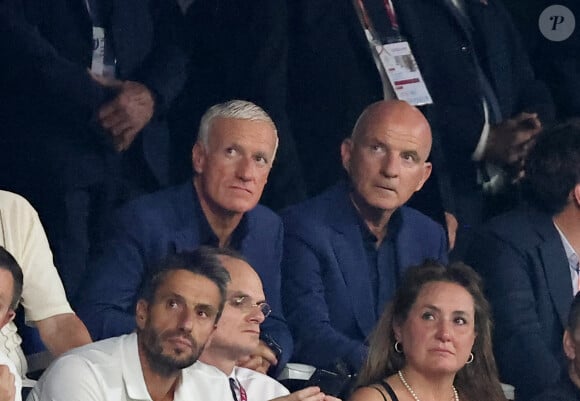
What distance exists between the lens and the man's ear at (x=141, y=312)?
173 inches

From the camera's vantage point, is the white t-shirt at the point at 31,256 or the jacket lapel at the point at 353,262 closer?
the white t-shirt at the point at 31,256

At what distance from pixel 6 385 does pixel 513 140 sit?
234 centimetres

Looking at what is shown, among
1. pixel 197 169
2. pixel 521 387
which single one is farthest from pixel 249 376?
pixel 521 387

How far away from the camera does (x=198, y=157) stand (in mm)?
5012

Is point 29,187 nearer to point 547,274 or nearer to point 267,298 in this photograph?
point 267,298

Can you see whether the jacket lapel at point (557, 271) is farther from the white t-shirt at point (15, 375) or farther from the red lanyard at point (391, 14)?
the white t-shirt at point (15, 375)

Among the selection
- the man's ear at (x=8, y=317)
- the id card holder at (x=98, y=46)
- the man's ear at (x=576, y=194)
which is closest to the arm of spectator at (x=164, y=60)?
the id card holder at (x=98, y=46)

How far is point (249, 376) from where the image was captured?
4637mm

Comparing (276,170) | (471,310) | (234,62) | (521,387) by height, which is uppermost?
(234,62)

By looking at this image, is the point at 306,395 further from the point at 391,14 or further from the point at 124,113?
the point at 391,14

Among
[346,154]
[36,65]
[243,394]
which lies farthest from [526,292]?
[36,65]

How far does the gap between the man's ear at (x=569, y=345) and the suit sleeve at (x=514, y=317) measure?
0.26 feet

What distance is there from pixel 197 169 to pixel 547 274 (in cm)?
125

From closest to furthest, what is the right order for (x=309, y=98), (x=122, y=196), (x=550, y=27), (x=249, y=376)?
(x=249, y=376) < (x=122, y=196) < (x=309, y=98) < (x=550, y=27)
